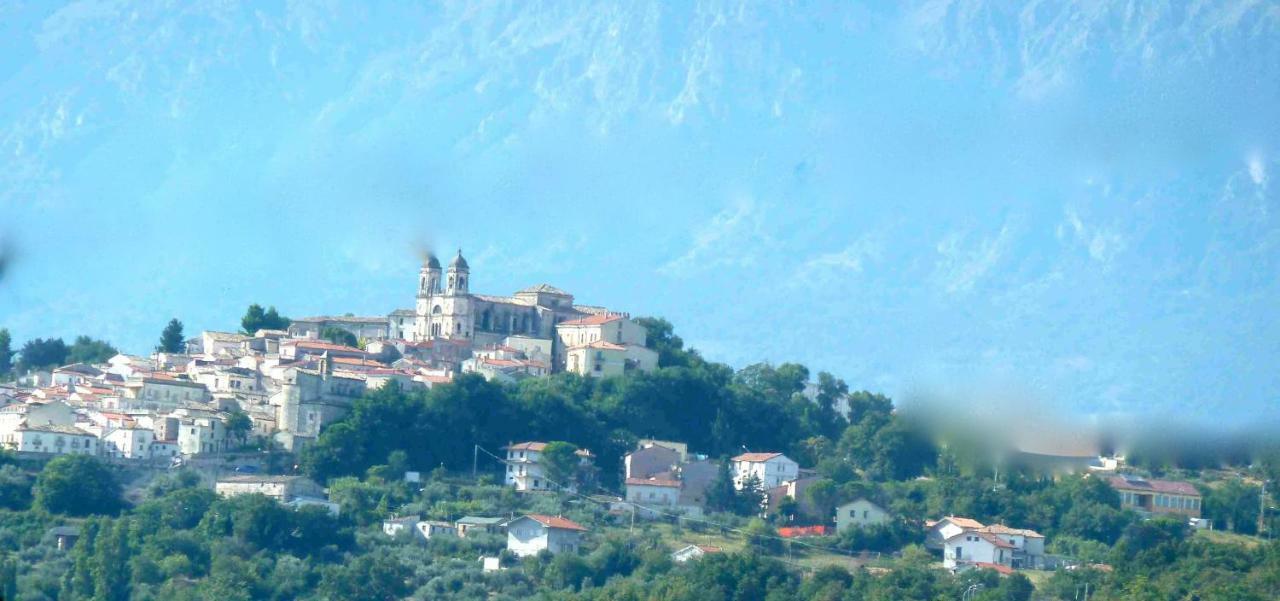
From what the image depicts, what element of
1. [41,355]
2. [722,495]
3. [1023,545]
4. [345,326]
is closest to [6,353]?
[41,355]

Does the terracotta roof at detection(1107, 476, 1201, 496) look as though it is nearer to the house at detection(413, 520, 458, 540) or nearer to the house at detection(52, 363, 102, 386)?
the house at detection(413, 520, 458, 540)

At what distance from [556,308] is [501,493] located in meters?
13.6

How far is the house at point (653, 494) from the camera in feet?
196

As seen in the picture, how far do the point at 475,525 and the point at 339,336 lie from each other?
47.8 feet

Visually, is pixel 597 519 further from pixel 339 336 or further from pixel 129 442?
pixel 339 336

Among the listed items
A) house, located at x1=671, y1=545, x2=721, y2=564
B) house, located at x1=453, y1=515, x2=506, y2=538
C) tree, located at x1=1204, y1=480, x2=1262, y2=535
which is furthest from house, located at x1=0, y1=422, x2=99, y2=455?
tree, located at x1=1204, y1=480, x2=1262, y2=535

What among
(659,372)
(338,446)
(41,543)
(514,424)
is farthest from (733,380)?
(41,543)

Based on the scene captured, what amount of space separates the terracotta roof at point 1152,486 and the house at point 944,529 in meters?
5.50

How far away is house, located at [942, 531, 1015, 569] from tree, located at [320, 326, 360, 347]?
18.1m

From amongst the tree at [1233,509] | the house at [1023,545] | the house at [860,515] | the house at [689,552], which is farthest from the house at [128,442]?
the tree at [1233,509]

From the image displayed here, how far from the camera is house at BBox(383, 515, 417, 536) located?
184 feet

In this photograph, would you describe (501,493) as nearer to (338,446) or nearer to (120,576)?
(338,446)

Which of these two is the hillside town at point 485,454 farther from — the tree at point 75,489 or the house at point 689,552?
the tree at point 75,489

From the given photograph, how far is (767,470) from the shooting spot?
6169cm
